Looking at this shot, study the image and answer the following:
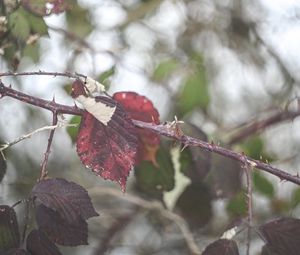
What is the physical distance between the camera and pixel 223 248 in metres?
0.57

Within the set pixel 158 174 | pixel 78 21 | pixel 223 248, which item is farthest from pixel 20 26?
pixel 78 21

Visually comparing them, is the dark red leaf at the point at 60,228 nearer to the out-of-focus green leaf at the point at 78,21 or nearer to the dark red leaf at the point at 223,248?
the dark red leaf at the point at 223,248

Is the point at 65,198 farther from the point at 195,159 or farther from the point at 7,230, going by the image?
the point at 195,159

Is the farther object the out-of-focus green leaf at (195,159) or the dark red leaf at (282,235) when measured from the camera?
the out-of-focus green leaf at (195,159)

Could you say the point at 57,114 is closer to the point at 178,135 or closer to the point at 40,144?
the point at 178,135

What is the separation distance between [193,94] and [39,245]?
0.70 m

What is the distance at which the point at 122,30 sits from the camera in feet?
5.32

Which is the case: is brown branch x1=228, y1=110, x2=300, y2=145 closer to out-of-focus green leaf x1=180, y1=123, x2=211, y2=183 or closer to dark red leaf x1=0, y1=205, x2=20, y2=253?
out-of-focus green leaf x1=180, y1=123, x2=211, y2=183

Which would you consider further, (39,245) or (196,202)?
(196,202)

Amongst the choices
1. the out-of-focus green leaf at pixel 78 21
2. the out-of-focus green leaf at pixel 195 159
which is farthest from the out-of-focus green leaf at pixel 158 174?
the out-of-focus green leaf at pixel 78 21

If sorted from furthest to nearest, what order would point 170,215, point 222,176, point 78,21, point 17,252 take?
point 78,21 → point 170,215 → point 222,176 → point 17,252

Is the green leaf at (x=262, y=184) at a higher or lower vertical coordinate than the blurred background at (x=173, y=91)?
lower

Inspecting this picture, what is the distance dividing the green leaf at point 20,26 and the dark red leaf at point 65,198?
302 mm

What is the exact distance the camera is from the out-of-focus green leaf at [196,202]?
0.97 meters
